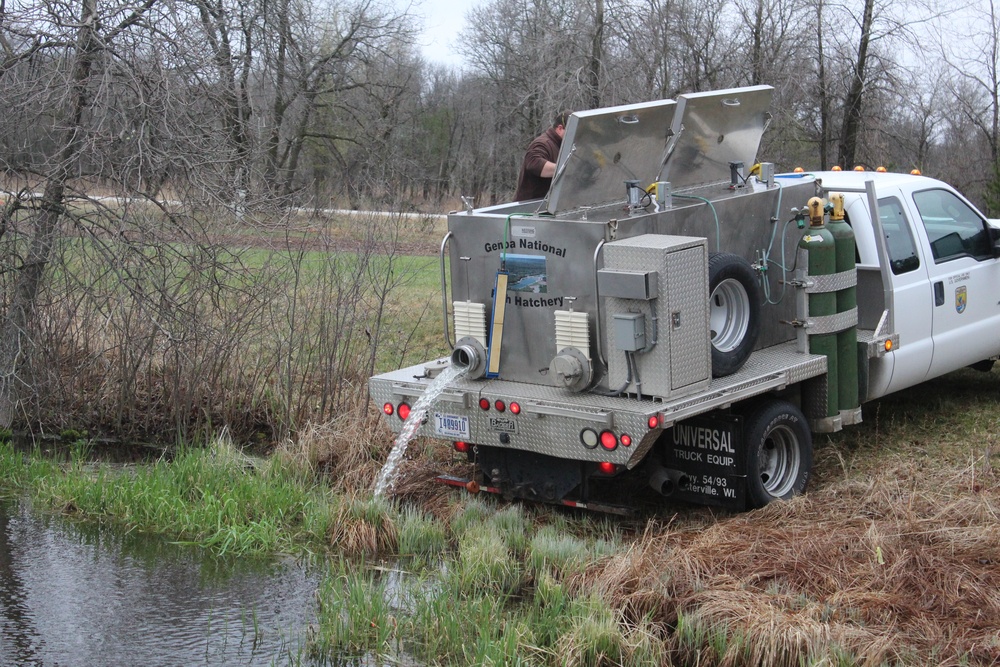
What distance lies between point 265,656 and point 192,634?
517 millimetres

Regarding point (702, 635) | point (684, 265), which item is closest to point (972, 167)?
point (684, 265)

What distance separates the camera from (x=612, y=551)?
6602mm

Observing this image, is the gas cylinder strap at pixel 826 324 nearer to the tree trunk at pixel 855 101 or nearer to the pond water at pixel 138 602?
the pond water at pixel 138 602

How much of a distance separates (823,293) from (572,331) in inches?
Answer: 70.5

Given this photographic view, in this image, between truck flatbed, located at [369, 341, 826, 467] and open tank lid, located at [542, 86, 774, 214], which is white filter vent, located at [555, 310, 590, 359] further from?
open tank lid, located at [542, 86, 774, 214]

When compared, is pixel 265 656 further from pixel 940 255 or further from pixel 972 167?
pixel 972 167

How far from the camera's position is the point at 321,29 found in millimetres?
26469

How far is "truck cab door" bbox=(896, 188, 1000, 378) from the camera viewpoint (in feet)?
28.0

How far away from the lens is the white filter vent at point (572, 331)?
6.89 m

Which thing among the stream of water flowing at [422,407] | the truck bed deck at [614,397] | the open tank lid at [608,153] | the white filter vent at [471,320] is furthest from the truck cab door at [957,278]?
the stream of water flowing at [422,407]

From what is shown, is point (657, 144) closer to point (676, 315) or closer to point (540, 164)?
point (540, 164)

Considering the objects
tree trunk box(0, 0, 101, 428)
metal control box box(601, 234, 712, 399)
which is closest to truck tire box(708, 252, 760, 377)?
metal control box box(601, 234, 712, 399)

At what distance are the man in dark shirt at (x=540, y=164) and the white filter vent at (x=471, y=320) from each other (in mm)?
1800

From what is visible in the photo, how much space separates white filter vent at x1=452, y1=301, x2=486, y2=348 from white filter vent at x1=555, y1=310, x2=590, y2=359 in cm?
56
